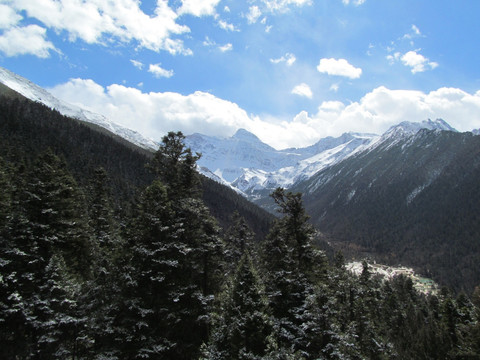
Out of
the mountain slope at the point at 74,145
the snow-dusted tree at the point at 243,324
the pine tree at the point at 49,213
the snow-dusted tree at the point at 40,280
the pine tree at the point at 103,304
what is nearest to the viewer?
the snow-dusted tree at the point at 243,324

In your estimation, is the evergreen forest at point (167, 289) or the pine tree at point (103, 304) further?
the pine tree at point (103, 304)

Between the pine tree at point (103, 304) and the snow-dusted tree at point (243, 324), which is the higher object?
the snow-dusted tree at point (243, 324)

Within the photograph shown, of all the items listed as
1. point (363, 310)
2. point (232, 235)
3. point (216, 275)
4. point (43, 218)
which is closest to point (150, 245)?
point (216, 275)

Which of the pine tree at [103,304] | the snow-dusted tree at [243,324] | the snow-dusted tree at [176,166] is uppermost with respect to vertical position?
the snow-dusted tree at [176,166]

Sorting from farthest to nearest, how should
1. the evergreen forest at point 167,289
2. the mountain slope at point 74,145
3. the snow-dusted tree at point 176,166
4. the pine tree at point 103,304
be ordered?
the mountain slope at point 74,145
the snow-dusted tree at point 176,166
the pine tree at point 103,304
the evergreen forest at point 167,289

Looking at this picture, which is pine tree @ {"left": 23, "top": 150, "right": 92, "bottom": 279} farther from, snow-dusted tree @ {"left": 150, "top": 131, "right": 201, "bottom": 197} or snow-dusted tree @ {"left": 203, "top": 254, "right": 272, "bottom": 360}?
snow-dusted tree @ {"left": 203, "top": 254, "right": 272, "bottom": 360}

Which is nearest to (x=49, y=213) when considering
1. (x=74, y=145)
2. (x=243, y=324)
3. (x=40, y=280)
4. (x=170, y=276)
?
(x=40, y=280)

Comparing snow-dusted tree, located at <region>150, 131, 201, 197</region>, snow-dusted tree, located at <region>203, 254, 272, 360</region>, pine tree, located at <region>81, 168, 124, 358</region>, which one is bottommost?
pine tree, located at <region>81, 168, 124, 358</region>

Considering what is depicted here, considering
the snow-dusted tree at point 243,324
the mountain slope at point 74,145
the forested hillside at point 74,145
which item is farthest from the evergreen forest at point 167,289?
the mountain slope at point 74,145

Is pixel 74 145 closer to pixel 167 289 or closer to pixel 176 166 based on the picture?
pixel 176 166

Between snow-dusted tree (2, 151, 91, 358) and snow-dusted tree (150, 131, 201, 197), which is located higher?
snow-dusted tree (150, 131, 201, 197)

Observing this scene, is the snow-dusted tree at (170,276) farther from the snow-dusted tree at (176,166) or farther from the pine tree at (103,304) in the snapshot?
the pine tree at (103,304)

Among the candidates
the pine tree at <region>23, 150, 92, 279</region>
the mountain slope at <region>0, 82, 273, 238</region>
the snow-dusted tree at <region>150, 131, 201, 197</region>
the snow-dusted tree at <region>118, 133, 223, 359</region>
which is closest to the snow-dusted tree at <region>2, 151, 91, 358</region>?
the pine tree at <region>23, 150, 92, 279</region>

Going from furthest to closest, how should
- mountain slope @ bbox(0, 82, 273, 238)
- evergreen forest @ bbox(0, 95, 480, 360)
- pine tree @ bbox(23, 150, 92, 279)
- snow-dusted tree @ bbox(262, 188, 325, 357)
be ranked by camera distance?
mountain slope @ bbox(0, 82, 273, 238), pine tree @ bbox(23, 150, 92, 279), snow-dusted tree @ bbox(262, 188, 325, 357), evergreen forest @ bbox(0, 95, 480, 360)
